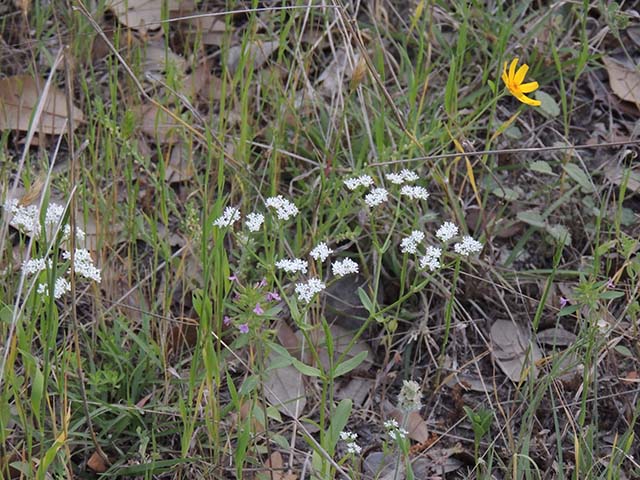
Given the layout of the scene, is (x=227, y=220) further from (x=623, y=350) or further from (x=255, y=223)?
(x=623, y=350)

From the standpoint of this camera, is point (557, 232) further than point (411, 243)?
Yes

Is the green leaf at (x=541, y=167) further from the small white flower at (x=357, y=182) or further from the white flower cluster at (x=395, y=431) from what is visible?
the white flower cluster at (x=395, y=431)

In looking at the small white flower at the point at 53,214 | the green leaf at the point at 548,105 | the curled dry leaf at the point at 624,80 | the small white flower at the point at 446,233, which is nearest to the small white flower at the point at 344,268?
the small white flower at the point at 446,233

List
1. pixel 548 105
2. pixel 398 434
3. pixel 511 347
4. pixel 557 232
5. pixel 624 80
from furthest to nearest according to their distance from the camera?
pixel 624 80 → pixel 548 105 → pixel 557 232 → pixel 511 347 → pixel 398 434

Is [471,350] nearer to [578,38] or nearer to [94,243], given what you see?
[94,243]

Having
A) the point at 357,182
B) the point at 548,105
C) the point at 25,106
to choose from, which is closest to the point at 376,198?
the point at 357,182

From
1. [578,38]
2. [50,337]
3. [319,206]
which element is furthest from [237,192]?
[578,38]
